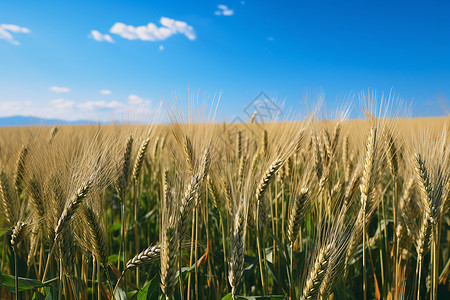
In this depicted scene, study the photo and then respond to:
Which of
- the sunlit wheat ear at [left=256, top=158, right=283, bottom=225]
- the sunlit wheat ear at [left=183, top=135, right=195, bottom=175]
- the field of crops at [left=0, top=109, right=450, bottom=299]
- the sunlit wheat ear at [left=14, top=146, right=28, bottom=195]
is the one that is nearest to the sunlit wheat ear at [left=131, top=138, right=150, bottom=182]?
the field of crops at [left=0, top=109, right=450, bottom=299]

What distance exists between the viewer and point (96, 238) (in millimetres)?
1210

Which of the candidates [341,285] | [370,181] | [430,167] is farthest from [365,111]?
[341,285]

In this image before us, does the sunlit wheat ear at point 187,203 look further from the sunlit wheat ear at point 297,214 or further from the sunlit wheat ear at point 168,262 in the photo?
the sunlit wheat ear at point 297,214

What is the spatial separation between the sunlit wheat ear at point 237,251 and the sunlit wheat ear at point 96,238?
0.52 m

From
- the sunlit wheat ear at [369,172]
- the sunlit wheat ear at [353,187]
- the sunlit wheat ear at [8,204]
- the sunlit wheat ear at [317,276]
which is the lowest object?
the sunlit wheat ear at [317,276]

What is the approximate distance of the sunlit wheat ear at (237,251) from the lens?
3.71ft

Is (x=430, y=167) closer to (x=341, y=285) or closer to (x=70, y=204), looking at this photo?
(x=341, y=285)

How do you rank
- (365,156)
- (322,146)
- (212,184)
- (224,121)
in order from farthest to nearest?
(224,121) < (322,146) < (212,184) < (365,156)

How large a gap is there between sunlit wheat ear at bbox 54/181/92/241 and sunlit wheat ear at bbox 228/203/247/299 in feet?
2.05

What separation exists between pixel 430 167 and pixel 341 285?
83 centimetres

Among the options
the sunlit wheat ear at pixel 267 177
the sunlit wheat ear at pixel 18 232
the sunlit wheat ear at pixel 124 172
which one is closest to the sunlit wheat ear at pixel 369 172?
the sunlit wheat ear at pixel 267 177

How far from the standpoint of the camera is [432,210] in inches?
56.9

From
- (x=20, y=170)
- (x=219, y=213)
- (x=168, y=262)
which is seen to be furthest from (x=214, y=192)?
(x=20, y=170)

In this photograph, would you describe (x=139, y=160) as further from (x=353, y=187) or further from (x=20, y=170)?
(x=353, y=187)
